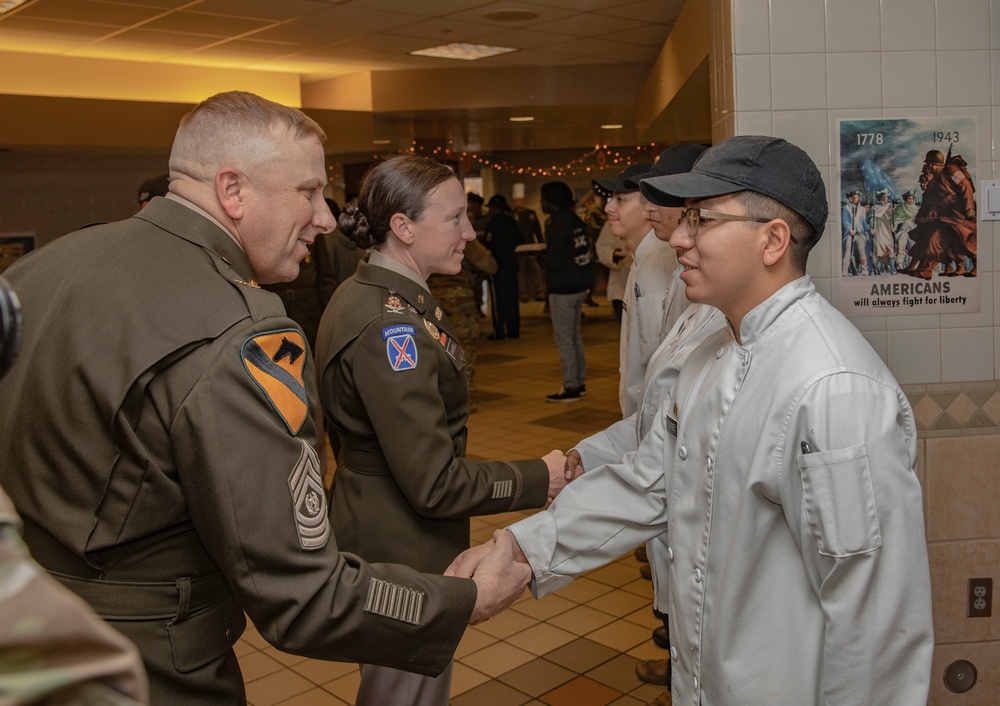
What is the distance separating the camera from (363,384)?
2.22m

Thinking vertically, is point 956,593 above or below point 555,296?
below

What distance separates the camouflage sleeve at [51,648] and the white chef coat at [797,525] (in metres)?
1.23

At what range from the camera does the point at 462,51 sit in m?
9.15

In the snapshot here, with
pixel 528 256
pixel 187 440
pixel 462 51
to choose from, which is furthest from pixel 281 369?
pixel 528 256

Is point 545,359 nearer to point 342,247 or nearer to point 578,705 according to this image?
point 342,247

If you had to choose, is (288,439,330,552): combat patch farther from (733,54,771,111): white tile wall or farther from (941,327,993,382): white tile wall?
(941,327,993,382): white tile wall

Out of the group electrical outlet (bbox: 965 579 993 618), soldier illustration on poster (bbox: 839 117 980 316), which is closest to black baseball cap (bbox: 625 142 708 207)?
soldier illustration on poster (bbox: 839 117 980 316)

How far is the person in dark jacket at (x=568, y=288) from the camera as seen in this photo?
8148mm

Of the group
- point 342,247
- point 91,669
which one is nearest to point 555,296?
point 342,247

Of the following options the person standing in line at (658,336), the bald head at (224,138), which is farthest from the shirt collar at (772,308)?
the bald head at (224,138)

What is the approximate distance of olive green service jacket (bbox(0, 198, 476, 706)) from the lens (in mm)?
1375

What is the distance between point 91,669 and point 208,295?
96cm

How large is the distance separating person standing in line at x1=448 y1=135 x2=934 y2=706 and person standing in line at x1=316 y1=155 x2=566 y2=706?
646mm

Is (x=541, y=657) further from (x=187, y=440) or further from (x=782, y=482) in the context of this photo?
(x=187, y=440)
